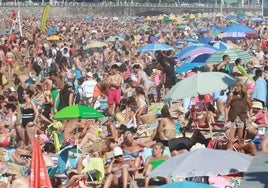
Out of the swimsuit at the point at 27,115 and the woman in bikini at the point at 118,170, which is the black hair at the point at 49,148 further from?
the woman in bikini at the point at 118,170

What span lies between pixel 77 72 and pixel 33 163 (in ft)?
40.2

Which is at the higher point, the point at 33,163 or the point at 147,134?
the point at 33,163

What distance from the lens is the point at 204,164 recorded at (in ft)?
24.1

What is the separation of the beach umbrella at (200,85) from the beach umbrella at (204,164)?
12.6 ft

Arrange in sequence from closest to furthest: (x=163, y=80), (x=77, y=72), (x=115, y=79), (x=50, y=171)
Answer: (x=50, y=171) < (x=115, y=79) < (x=163, y=80) < (x=77, y=72)

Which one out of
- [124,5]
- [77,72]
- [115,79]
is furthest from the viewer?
[124,5]

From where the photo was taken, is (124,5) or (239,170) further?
(124,5)

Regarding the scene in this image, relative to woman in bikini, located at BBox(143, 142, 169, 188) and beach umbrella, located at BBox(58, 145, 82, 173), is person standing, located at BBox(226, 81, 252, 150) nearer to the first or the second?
woman in bikini, located at BBox(143, 142, 169, 188)

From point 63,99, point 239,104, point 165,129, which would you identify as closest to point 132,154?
point 165,129

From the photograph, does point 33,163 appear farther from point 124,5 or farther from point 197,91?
point 124,5

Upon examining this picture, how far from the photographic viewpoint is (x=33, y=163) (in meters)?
7.29

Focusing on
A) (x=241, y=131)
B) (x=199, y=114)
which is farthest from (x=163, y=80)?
(x=241, y=131)

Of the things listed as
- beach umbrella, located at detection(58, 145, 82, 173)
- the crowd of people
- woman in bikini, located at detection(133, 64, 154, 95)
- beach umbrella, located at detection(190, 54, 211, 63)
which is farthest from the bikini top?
beach umbrella, located at detection(190, 54, 211, 63)

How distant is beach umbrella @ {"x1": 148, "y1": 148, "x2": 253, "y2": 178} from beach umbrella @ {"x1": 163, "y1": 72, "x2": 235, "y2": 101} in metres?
3.84
